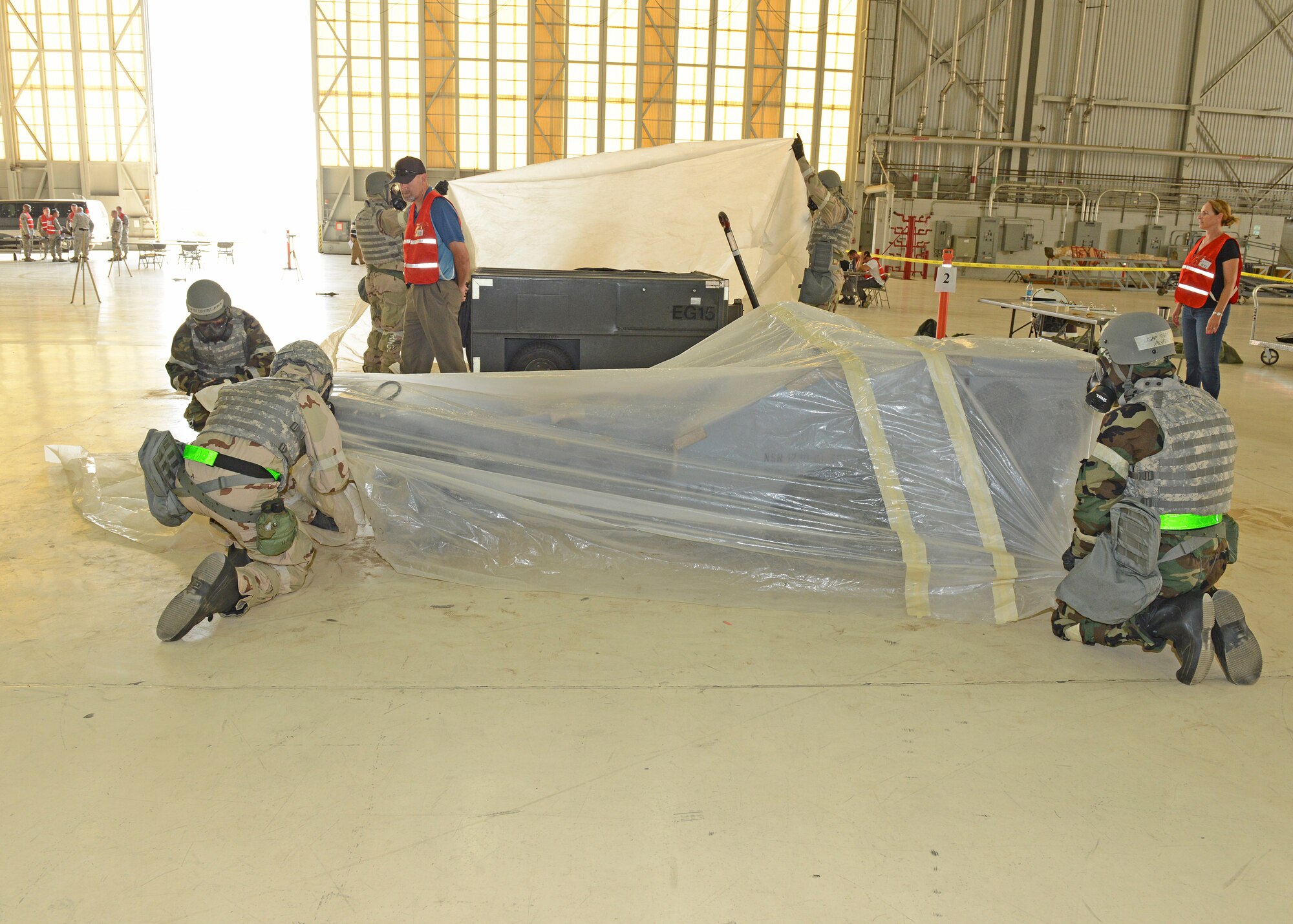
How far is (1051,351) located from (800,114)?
66.4 feet

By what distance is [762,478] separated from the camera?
10.7 feet

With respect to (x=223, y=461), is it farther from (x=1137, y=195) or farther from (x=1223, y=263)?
(x=1137, y=195)

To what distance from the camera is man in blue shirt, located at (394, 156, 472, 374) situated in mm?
5219

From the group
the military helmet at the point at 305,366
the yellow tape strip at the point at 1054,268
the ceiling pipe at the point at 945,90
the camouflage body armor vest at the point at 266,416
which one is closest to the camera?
the camouflage body armor vest at the point at 266,416

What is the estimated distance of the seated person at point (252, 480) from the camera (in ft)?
9.49

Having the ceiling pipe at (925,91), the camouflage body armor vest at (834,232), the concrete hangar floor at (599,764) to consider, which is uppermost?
the ceiling pipe at (925,91)

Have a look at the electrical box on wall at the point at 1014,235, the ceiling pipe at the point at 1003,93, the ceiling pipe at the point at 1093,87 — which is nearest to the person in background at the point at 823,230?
the electrical box on wall at the point at 1014,235

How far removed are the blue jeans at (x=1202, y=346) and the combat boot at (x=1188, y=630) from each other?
3.99 m

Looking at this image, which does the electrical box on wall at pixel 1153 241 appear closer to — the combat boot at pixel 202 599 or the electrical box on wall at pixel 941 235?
the electrical box on wall at pixel 941 235

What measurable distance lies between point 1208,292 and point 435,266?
16.1ft

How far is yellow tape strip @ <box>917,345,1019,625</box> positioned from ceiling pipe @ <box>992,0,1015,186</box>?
20586mm

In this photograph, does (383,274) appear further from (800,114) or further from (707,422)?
(800,114)

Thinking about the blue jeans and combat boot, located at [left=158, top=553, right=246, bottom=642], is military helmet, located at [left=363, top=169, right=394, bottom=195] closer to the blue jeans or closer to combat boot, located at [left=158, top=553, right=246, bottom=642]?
combat boot, located at [left=158, top=553, right=246, bottom=642]

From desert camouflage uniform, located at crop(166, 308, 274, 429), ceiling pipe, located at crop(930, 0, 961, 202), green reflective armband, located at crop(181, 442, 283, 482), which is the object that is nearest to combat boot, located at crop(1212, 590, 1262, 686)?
green reflective armband, located at crop(181, 442, 283, 482)
